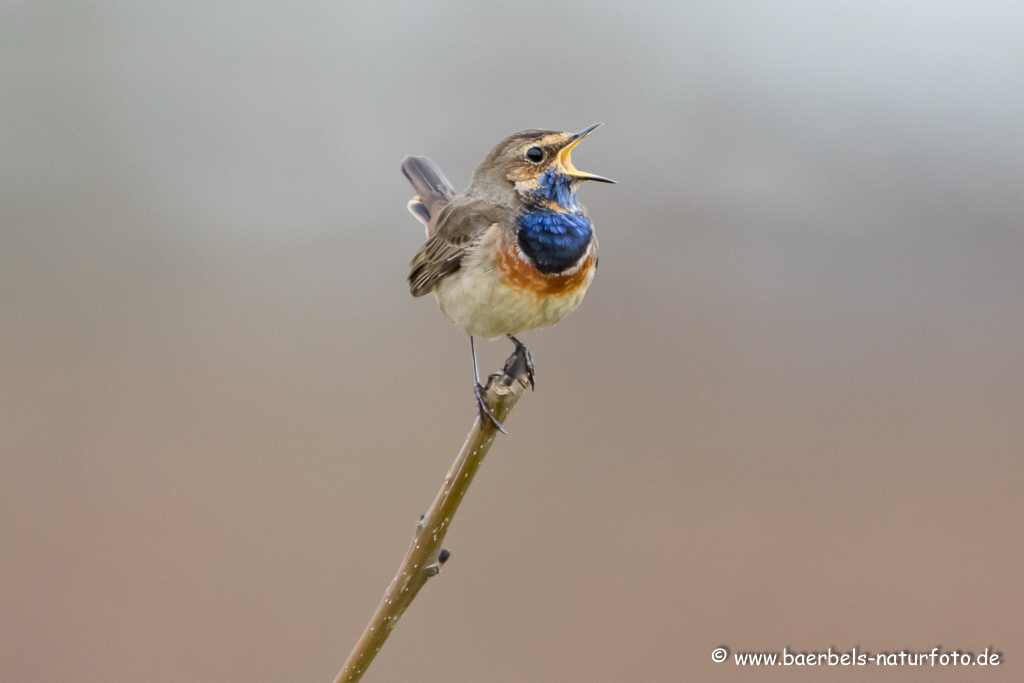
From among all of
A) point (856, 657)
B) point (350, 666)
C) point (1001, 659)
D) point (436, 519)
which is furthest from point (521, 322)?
point (1001, 659)

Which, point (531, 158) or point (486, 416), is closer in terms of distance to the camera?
point (486, 416)

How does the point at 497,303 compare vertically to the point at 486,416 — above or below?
above

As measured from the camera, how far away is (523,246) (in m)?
2.13

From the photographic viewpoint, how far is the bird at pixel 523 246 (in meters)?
2.10

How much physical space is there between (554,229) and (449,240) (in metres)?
0.33

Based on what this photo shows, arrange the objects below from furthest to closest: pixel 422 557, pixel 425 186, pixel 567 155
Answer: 1. pixel 425 186
2. pixel 567 155
3. pixel 422 557

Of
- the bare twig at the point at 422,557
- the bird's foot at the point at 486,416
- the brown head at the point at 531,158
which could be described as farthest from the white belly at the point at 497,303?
the bare twig at the point at 422,557

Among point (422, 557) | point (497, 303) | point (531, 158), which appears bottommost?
point (422, 557)

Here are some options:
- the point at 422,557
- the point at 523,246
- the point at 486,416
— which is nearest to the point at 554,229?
the point at 523,246

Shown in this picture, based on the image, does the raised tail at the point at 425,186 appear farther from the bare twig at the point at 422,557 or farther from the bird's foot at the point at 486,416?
the bare twig at the point at 422,557

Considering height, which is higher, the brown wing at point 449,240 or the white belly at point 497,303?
the brown wing at point 449,240

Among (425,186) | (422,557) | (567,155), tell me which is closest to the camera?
(422,557)

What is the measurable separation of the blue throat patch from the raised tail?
0.58 m

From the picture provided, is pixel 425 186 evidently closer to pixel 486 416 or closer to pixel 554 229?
pixel 554 229
